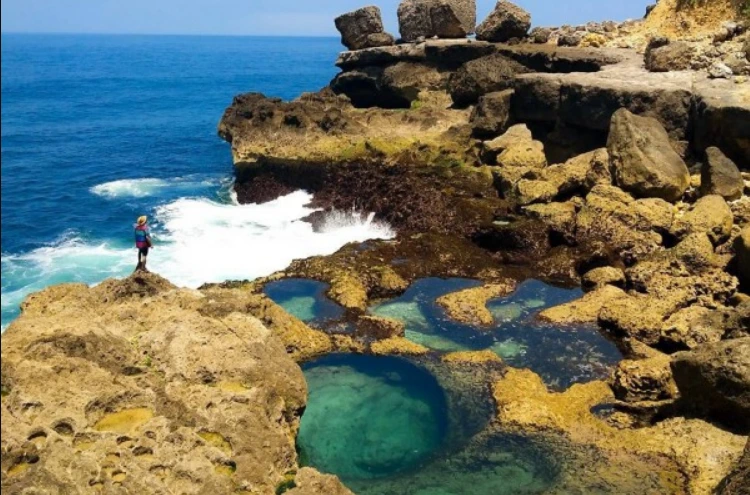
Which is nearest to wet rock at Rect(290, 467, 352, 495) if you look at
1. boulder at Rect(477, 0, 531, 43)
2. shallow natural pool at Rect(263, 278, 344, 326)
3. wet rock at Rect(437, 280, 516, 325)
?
shallow natural pool at Rect(263, 278, 344, 326)

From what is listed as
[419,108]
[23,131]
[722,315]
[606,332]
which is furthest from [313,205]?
[23,131]

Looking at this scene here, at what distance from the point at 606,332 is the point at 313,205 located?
53.4ft

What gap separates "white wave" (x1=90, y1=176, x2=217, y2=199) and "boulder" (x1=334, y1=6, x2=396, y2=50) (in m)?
13.8

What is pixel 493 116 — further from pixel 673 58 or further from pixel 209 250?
pixel 209 250

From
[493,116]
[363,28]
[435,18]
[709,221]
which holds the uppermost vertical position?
[435,18]

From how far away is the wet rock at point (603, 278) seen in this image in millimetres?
19984

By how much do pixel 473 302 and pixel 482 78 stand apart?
58.8ft

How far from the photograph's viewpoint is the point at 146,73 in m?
117

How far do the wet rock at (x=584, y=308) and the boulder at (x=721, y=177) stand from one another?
6.05 meters

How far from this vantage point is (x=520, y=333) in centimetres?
1791

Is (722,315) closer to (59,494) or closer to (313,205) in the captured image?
(59,494)

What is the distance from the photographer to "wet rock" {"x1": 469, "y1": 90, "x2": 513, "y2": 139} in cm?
3061

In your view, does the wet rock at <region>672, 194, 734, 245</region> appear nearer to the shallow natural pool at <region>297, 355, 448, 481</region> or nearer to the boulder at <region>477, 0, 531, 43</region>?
the shallow natural pool at <region>297, 355, 448, 481</region>

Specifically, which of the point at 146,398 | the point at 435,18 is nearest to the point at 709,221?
the point at 146,398
